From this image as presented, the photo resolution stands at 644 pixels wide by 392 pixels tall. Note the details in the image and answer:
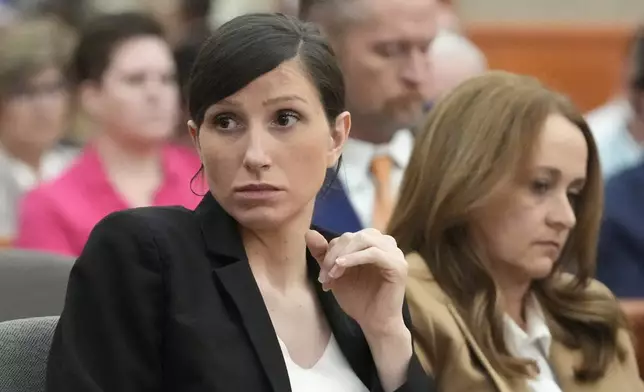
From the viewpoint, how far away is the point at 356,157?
2705mm

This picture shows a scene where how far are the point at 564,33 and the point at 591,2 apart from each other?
476 millimetres

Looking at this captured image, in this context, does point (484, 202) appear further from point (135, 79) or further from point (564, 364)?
point (135, 79)

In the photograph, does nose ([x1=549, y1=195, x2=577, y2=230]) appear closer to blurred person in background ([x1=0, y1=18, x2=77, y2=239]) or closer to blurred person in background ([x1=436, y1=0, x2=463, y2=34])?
blurred person in background ([x1=0, y1=18, x2=77, y2=239])

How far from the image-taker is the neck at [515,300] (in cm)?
198

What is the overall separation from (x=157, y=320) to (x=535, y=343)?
0.75 m

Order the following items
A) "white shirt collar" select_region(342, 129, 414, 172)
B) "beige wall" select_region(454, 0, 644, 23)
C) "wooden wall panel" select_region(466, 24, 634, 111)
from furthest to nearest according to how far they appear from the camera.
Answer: "beige wall" select_region(454, 0, 644, 23) → "wooden wall panel" select_region(466, 24, 634, 111) → "white shirt collar" select_region(342, 129, 414, 172)

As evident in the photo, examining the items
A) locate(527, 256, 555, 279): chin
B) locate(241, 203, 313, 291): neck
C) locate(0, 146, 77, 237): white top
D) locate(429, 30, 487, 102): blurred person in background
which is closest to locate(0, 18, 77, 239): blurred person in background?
locate(0, 146, 77, 237): white top

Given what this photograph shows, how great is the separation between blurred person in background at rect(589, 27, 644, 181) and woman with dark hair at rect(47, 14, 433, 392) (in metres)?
2.03

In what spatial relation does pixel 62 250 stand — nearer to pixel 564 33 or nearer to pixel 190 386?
pixel 190 386

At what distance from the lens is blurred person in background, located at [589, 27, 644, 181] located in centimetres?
353

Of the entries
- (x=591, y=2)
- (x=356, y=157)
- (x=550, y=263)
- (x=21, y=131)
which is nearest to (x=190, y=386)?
(x=550, y=263)

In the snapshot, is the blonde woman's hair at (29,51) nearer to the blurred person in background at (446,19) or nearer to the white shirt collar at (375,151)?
the white shirt collar at (375,151)

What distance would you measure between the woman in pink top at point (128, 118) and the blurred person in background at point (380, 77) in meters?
0.47

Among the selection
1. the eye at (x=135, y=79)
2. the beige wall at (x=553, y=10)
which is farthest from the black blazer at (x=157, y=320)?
the beige wall at (x=553, y=10)
